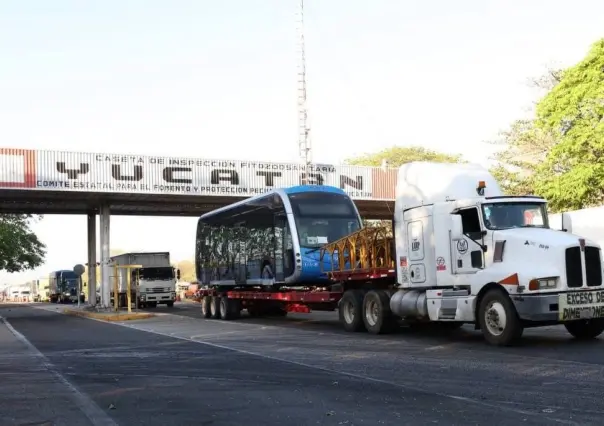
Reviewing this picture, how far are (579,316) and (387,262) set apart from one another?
198 inches

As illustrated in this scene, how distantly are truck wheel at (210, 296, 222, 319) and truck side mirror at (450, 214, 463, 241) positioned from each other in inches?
549

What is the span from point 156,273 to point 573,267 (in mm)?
33241

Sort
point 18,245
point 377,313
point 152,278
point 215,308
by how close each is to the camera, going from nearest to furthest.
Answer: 1. point 377,313
2. point 215,308
3. point 152,278
4. point 18,245

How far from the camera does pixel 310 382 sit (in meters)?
9.88

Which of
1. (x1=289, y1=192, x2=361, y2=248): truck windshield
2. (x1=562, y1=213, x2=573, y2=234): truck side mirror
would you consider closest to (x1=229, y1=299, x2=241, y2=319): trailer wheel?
(x1=289, y1=192, x2=361, y2=248): truck windshield

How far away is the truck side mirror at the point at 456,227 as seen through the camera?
14.8 metres

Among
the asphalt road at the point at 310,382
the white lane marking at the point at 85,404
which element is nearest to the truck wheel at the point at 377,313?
the asphalt road at the point at 310,382

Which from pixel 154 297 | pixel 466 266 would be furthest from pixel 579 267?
pixel 154 297

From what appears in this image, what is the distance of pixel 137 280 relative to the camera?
43.2 m

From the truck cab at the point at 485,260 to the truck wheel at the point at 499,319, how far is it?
18mm

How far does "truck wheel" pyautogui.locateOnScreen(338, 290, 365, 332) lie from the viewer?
704 inches

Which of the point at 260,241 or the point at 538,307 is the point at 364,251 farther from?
the point at 260,241

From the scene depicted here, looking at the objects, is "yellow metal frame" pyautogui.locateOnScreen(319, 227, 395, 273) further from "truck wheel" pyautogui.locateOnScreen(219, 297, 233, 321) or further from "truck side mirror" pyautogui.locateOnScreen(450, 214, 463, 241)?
"truck wheel" pyautogui.locateOnScreen(219, 297, 233, 321)

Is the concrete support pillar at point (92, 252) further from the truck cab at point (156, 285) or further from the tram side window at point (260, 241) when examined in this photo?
the tram side window at point (260, 241)
